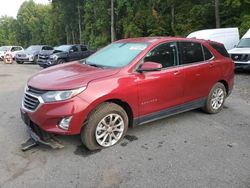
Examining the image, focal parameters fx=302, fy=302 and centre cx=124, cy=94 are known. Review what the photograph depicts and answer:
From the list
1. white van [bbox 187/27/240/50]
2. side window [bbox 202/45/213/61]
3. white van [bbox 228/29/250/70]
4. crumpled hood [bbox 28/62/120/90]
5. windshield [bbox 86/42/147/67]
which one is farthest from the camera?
white van [bbox 187/27/240/50]

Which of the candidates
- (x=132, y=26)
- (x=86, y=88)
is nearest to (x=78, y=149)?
(x=86, y=88)

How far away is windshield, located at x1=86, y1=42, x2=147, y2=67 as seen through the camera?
509cm

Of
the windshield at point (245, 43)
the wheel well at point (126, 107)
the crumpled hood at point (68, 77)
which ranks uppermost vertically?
the windshield at point (245, 43)

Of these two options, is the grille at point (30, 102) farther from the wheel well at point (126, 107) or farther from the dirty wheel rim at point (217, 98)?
the dirty wheel rim at point (217, 98)

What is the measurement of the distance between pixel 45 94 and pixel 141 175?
5.78ft

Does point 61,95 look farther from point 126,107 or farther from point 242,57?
point 242,57

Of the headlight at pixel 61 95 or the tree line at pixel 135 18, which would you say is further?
the tree line at pixel 135 18

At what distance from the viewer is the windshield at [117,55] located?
509 cm

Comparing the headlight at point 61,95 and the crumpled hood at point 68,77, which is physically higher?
the crumpled hood at point 68,77

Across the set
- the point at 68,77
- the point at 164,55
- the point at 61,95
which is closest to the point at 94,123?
the point at 61,95

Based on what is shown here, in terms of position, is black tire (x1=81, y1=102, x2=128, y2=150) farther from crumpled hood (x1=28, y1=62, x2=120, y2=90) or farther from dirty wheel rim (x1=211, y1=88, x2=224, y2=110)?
dirty wheel rim (x1=211, y1=88, x2=224, y2=110)

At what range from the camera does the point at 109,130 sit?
184 inches

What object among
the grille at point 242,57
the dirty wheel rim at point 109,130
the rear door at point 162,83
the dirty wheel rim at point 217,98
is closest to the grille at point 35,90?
the dirty wheel rim at point 109,130

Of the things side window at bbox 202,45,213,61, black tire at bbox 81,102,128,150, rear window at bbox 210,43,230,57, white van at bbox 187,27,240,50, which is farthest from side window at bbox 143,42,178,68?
white van at bbox 187,27,240,50
